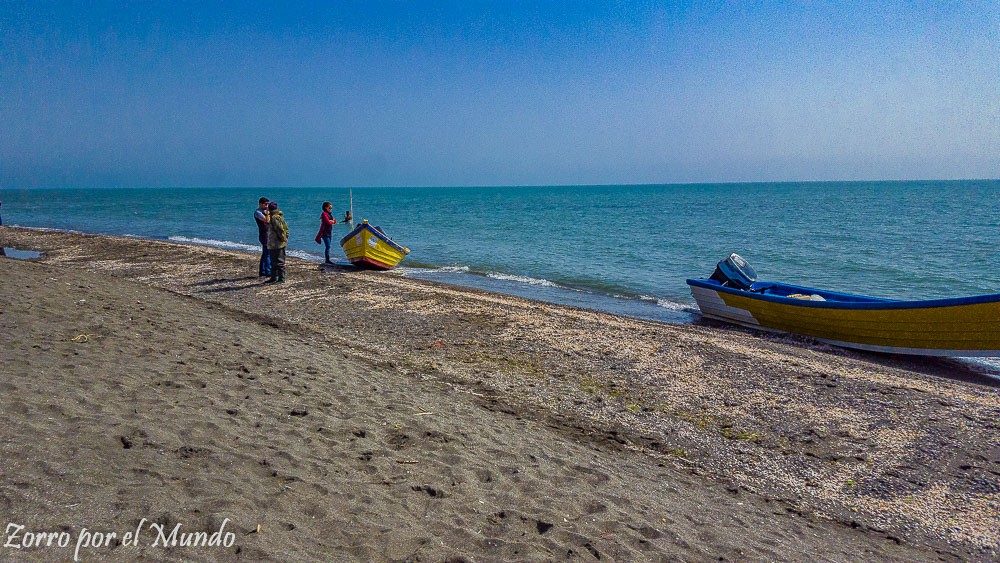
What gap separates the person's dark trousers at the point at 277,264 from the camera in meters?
14.7

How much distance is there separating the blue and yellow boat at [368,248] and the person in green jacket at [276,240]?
3.57 meters

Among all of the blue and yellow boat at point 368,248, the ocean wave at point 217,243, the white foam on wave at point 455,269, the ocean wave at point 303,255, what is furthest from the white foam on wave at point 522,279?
the ocean wave at point 217,243

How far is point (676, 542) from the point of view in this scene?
13.7ft

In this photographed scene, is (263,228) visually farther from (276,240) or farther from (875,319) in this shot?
(875,319)

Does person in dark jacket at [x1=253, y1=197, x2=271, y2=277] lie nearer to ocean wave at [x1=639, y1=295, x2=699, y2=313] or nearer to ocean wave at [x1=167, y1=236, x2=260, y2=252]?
ocean wave at [x1=639, y1=295, x2=699, y2=313]

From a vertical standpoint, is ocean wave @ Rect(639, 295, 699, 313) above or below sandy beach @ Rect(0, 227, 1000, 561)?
below

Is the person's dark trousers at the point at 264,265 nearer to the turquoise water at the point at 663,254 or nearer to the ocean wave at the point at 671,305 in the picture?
the turquoise water at the point at 663,254

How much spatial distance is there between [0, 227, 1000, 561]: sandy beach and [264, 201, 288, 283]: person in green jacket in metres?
4.29

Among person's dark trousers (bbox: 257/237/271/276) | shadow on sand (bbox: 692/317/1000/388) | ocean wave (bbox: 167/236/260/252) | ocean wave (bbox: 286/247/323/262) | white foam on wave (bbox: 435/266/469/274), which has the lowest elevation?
shadow on sand (bbox: 692/317/1000/388)

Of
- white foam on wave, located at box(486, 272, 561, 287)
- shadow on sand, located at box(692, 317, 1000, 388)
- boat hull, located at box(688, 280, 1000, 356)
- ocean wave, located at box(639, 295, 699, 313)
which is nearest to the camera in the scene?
boat hull, located at box(688, 280, 1000, 356)

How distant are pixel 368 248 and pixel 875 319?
1329 cm

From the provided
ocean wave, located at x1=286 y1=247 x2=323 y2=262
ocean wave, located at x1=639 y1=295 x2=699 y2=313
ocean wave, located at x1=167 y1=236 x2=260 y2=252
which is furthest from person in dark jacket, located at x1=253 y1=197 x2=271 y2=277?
ocean wave, located at x1=167 y1=236 x2=260 y2=252

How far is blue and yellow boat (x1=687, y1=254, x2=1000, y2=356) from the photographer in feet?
33.4

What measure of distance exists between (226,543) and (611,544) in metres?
2.37
